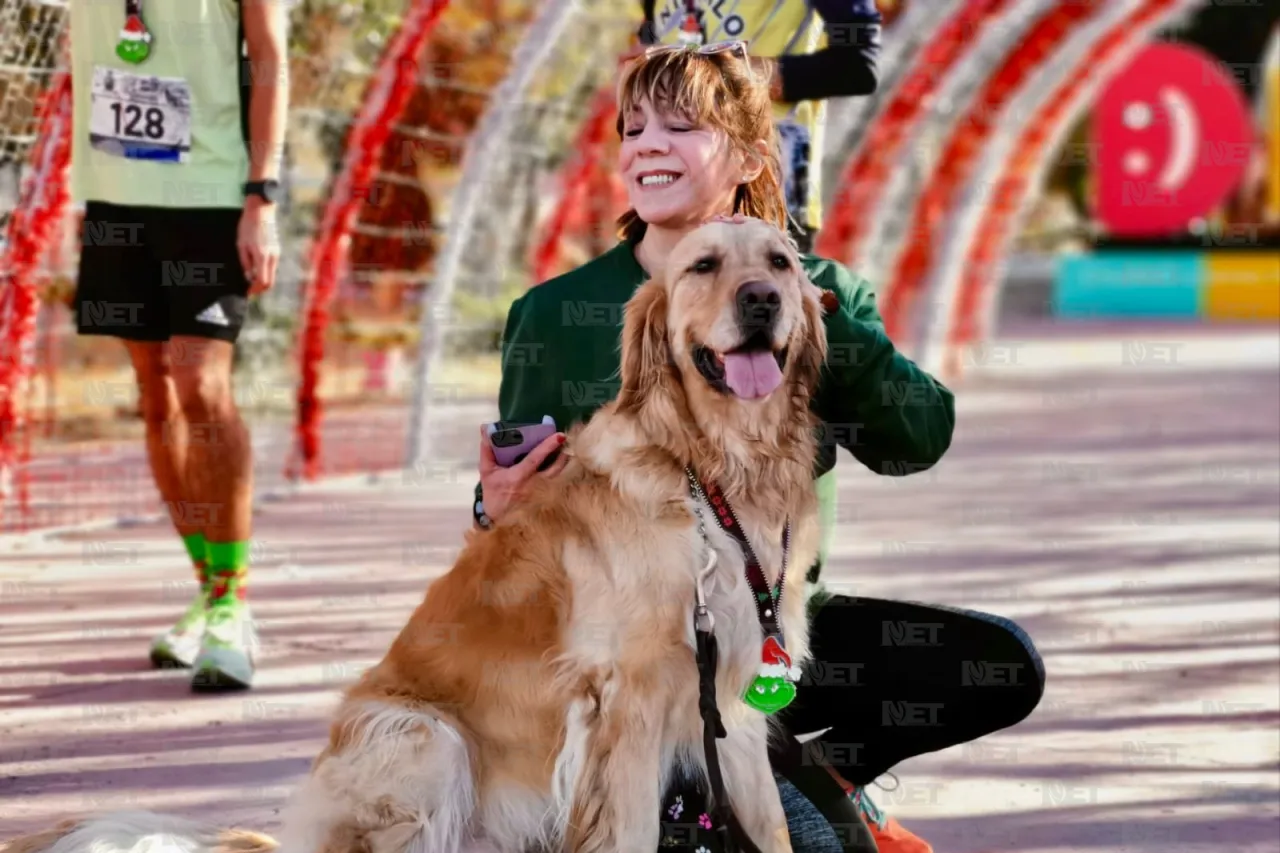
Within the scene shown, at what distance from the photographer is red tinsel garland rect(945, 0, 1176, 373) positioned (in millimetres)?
16062

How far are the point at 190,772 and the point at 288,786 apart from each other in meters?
0.28

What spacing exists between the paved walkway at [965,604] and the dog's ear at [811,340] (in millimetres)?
1200

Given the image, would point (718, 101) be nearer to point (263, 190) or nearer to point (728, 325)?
point (728, 325)

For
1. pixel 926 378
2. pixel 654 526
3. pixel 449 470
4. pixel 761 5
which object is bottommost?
pixel 449 470

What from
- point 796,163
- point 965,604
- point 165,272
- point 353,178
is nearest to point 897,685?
point 796,163

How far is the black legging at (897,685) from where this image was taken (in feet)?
11.6

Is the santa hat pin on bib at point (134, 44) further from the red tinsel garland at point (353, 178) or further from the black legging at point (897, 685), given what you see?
the red tinsel garland at point (353, 178)

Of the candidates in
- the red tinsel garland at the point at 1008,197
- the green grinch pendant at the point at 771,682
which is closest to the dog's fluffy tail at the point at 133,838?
the green grinch pendant at the point at 771,682

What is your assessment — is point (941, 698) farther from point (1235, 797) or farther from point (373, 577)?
point (373, 577)

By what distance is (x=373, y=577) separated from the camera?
673cm

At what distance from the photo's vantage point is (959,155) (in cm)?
1588

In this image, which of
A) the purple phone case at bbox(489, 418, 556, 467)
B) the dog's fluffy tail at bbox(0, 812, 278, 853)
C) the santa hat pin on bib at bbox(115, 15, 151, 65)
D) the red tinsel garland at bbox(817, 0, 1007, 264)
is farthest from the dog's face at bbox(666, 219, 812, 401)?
the red tinsel garland at bbox(817, 0, 1007, 264)

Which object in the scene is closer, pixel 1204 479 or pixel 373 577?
pixel 373 577

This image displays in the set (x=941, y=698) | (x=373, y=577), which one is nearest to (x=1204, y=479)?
(x=373, y=577)
